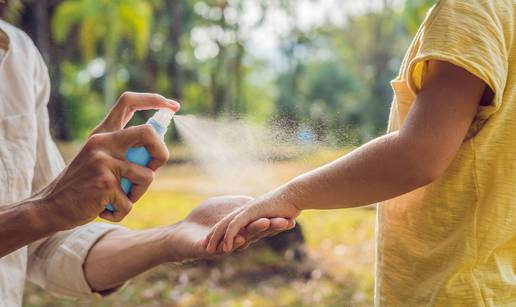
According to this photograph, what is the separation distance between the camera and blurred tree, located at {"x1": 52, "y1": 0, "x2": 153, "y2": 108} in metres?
8.71

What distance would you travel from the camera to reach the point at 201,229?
0.96 m

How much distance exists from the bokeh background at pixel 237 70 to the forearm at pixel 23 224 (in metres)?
3.34

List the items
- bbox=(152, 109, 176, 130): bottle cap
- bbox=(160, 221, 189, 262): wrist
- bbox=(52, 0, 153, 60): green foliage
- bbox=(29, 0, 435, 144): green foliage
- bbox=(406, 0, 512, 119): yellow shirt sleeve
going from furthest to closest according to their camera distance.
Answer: bbox=(29, 0, 435, 144): green foliage
bbox=(52, 0, 153, 60): green foliage
bbox=(160, 221, 189, 262): wrist
bbox=(152, 109, 176, 130): bottle cap
bbox=(406, 0, 512, 119): yellow shirt sleeve

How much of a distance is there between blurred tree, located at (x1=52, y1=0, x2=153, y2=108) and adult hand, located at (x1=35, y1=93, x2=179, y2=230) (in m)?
8.27

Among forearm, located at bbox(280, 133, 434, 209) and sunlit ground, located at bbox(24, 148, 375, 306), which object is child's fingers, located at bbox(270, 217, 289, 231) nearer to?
forearm, located at bbox(280, 133, 434, 209)

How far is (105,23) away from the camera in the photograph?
931 centimetres

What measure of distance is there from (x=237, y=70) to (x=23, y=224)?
9379 mm

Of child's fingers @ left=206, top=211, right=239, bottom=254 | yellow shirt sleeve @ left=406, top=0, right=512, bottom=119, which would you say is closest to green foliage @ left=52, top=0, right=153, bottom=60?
child's fingers @ left=206, top=211, right=239, bottom=254

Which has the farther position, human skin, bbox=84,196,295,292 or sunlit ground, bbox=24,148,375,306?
sunlit ground, bbox=24,148,375,306

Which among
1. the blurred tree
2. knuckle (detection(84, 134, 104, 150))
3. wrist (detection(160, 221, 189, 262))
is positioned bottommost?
the blurred tree

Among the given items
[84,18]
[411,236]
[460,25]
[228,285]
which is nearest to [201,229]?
[411,236]

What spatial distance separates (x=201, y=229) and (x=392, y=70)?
9046mm

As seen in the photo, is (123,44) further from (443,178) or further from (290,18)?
(443,178)

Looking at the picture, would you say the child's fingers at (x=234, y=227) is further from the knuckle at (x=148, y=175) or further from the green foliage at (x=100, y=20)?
the green foliage at (x=100, y=20)
